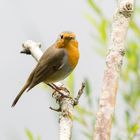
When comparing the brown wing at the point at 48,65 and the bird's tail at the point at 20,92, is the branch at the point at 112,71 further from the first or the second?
the bird's tail at the point at 20,92

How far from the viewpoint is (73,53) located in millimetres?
3998

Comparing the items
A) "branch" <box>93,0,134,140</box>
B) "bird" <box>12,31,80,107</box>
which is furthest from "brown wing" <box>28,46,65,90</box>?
"branch" <box>93,0,134,140</box>

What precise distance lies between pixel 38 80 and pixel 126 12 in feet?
5.66

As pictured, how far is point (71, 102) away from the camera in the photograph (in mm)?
3064

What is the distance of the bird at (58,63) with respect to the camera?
155 inches

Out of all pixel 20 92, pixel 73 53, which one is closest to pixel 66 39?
pixel 73 53

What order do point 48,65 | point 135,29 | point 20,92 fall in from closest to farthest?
point 135,29, point 48,65, point 20,92

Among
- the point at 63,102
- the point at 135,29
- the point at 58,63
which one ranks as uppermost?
the point at 58,63

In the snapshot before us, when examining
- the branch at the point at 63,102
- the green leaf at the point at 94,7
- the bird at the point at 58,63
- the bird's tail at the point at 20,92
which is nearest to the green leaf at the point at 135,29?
the green leaf at the point at 94,7

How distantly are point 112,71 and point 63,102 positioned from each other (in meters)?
1.08

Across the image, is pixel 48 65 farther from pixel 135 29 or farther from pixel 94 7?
pixel 135 29

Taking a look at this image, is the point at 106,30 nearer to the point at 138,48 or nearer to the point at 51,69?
the point at 138,48

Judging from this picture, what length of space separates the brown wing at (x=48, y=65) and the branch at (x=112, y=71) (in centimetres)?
161

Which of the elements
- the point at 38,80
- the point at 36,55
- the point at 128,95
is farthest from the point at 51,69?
the point at 128,95
